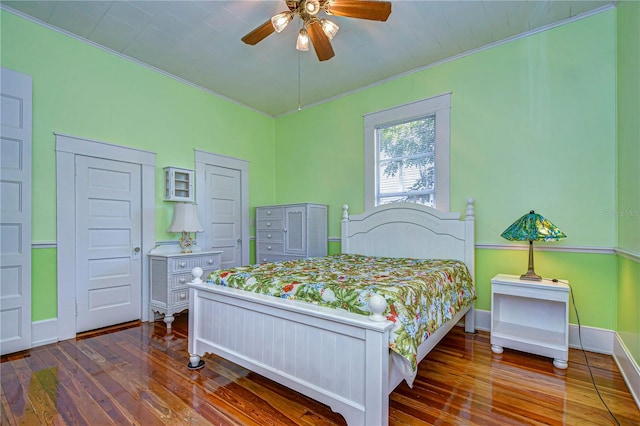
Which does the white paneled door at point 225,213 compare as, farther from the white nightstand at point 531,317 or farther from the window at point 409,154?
the white nightstand at point 531,317

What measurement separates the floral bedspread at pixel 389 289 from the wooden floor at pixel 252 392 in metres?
0.43

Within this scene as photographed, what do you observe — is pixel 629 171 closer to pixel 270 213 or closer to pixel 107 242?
pixel 270 213

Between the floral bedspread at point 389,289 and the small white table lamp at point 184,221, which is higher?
the small white table lamp at point 184,221

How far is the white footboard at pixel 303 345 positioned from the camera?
147 centimetres

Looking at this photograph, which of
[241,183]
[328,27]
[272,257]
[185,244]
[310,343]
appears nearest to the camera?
[310,343]

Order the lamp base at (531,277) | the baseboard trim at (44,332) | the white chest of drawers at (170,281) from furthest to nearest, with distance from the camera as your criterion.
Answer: the white chest of drawers at (170,281)
the baseboard trim at (44,332)
the lamp base at (531,277)

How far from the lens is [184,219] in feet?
11.7

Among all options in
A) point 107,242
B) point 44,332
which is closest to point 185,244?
point 107,242

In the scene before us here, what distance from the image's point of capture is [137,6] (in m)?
2.69

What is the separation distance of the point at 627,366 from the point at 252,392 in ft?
8.60

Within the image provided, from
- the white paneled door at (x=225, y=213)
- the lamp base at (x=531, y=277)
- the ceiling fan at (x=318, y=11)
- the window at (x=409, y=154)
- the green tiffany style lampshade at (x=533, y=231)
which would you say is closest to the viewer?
the ceiling fan at (x=318, y=11)

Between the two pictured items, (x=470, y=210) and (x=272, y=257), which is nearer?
(x=470, y=210)

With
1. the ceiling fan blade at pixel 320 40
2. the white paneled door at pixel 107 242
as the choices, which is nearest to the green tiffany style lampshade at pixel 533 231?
the ceiling fan blade at pixel 320 40

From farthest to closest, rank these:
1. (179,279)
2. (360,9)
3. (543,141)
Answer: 1. (179,279)
2. (543,141)
3. (360,9)
